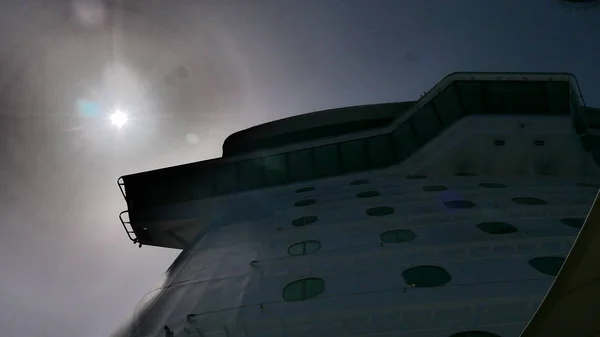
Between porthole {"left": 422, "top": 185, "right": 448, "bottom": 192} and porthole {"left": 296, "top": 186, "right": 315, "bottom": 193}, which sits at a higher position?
porthole {"left": 422, "top": 185, "right": 448, "bottom": 192}

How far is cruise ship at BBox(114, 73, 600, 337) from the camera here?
8.44 meters

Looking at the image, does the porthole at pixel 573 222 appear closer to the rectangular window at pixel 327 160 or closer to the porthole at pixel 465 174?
the porthole at pixel 465 174

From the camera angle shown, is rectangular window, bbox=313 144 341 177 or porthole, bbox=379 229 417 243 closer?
porthole, bbox=379 229 417 243

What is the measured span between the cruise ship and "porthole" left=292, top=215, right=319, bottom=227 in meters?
0.10

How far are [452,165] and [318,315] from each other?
1323cm

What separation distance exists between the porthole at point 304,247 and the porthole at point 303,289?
5.28ft

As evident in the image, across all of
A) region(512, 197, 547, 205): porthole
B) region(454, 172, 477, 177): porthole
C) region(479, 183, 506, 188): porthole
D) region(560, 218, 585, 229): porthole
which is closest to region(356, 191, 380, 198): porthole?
region(479, 183, 506, 188): porthole

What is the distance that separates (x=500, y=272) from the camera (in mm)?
9703

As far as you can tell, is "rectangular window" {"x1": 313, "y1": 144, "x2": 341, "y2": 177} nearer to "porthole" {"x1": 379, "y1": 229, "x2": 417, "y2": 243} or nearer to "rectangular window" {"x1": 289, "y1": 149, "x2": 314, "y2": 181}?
"rectangular window" {"x1": 289, "y1": 149, "x2": 314, "y2": 181}

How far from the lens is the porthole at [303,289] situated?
9656mm

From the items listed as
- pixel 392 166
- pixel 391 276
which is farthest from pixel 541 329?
pixel 392 166

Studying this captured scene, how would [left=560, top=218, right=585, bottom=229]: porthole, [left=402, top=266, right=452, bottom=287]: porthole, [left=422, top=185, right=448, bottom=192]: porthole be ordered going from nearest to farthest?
[left=402, top=266, right=452, bottom=287]: porthole → [left=560, top=218, right=585, bottom=229]: porthole → [left=422, top=185, right=448, bottom=192]: porthole

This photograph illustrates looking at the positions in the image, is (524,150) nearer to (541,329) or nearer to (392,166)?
(392,166)

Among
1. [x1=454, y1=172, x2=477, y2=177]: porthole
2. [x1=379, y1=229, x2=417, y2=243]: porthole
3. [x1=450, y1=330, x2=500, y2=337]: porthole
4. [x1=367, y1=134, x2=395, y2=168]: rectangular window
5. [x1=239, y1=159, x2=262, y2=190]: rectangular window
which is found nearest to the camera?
[x1=450, y1=330, x2=500, y2=337]: porthole
